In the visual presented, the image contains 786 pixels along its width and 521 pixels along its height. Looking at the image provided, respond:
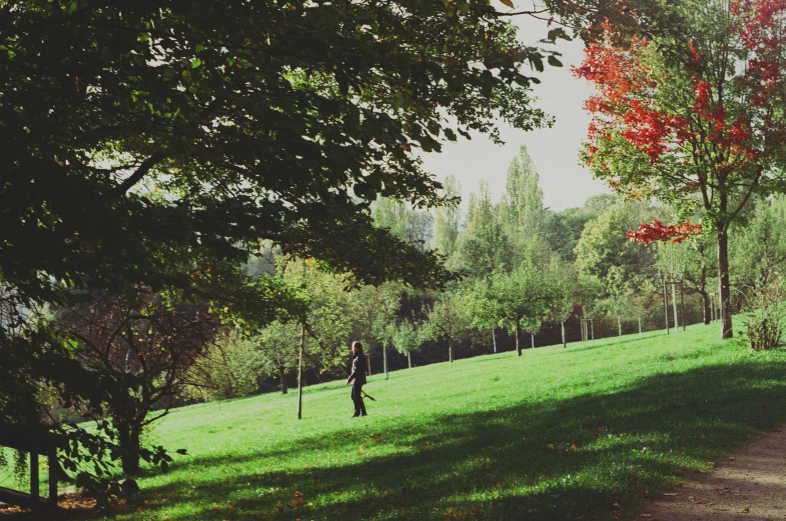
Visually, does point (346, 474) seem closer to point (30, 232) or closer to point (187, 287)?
point (187, 287)

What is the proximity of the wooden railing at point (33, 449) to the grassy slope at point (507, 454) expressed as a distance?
1551 mm

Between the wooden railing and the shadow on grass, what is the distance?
1.83 metres

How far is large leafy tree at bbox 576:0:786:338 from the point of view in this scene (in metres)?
19.9

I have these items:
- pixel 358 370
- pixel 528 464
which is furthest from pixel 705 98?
pixel 528 464

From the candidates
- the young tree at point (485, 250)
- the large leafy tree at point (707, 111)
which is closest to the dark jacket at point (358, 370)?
the large leafy tree at point (707, 111)

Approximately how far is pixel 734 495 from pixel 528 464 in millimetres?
2681

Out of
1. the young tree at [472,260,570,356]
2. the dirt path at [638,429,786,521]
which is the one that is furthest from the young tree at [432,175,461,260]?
the dirt path at [638,429,786,521]

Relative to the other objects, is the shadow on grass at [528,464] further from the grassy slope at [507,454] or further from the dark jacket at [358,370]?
the dark jacket at [358,370]

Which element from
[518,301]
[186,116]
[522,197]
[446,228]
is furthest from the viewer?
[522,197]

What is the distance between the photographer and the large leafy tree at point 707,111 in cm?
1989

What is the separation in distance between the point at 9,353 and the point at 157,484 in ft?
26.3

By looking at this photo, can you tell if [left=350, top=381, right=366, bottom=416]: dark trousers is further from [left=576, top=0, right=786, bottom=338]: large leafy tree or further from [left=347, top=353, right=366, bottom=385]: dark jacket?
[left=576, top=0, right=786, bottom=338]: large leafy tree

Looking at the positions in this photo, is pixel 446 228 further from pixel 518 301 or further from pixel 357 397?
pixel 357 397

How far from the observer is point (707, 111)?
2003 centimetres
